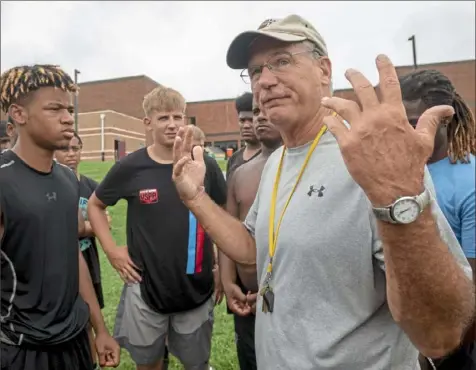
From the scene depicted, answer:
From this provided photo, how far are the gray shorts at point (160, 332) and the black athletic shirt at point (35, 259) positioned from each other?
0.96 meters

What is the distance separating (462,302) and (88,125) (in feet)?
145

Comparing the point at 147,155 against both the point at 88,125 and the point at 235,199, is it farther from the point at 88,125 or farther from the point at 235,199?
the point at 88,125

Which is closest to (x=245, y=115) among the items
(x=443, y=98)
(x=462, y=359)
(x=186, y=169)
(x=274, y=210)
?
(x=443, y=98)

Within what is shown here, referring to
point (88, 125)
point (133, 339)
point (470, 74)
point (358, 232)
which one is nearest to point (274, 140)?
point (133, 339)

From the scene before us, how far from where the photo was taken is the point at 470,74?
46125 millimetres

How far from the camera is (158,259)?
11.0 feet

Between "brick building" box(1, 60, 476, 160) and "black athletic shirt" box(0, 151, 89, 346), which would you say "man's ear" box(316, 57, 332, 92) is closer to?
"black athletic shirt" box(0, 151, 89, 346)

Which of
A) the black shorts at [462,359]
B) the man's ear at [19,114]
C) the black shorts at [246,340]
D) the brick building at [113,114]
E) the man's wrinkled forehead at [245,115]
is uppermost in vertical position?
the brick building at [113,114]

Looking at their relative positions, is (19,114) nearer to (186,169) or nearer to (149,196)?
(186,169)

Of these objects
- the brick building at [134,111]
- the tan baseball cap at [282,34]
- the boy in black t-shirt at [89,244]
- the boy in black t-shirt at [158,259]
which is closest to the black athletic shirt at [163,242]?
the boy in black t-shirt at [158,259]

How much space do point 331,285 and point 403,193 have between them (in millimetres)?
553

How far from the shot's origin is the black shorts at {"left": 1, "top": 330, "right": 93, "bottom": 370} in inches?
87.7

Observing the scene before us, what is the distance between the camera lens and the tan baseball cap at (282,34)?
74.7 inches

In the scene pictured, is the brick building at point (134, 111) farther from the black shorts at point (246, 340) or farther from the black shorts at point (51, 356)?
the black shorts at point (51, 356)
